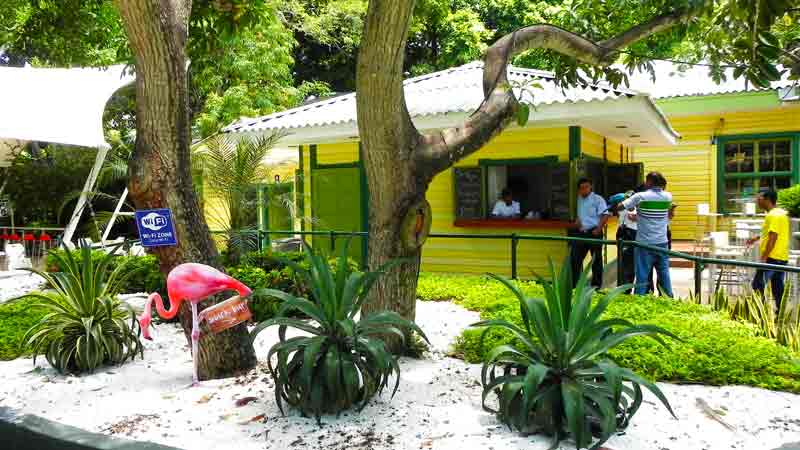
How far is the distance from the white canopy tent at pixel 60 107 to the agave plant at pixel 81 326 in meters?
5.88

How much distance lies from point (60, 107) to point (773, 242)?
11.8 metres

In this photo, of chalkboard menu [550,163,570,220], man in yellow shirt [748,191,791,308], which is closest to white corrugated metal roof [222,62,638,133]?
chalkboard menu [550,163,570,220]

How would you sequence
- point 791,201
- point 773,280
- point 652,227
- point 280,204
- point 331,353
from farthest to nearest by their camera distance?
point 791,201 → point 280,204 → point 652,227 → point 773,280 → point 331,353

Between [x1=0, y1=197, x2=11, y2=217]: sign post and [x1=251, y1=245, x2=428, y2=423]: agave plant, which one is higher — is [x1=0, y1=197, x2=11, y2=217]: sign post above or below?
above

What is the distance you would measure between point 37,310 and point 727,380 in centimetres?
726

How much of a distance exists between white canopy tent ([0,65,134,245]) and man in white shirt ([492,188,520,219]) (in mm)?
6587

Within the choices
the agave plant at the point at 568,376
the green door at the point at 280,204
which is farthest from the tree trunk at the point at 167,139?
the green door at the point at 280,204

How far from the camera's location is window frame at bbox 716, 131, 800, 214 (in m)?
14.1

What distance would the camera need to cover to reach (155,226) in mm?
4461

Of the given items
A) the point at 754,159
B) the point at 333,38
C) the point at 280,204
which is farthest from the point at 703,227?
the point at 333,38

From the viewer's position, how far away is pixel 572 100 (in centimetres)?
852

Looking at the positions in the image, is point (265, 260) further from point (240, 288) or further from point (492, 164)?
point (240, 288)

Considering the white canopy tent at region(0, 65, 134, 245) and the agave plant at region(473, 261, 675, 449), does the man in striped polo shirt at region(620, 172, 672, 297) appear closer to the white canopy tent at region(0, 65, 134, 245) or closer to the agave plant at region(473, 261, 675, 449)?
the agave plant at region(473, 261, 675, 449)

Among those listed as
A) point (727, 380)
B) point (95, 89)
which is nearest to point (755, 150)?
point (727, 380)
